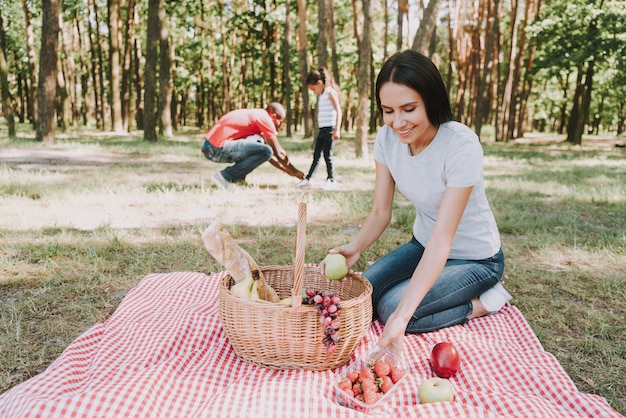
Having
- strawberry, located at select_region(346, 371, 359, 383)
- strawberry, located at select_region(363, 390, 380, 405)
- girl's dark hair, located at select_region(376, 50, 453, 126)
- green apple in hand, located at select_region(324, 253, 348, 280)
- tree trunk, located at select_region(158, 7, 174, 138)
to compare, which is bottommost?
strawberry, located at select_region(363, 390, 380, 405)

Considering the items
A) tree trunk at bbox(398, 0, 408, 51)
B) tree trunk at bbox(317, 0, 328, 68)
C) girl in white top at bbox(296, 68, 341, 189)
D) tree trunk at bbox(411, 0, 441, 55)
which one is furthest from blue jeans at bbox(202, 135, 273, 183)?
tree trunk at bbox(398, 0, 408, 51)

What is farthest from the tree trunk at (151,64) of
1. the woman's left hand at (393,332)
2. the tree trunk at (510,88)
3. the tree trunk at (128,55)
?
the woman's left hand at (393,332)

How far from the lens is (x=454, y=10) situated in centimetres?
2289

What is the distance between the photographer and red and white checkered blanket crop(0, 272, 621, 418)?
2.04 metres

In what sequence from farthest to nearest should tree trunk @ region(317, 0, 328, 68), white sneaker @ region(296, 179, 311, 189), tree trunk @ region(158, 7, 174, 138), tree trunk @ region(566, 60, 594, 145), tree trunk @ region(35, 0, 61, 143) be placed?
tree trunk @ region(566, 60, 594, 145)
tree trunk @ region(158, 7, 174, 138)
tree trunk @ region(317, 0, 328, 68)
tree trunk @ region(35, 0, 61, 143)
white sneaker @ region(296, 179, 311, 189)

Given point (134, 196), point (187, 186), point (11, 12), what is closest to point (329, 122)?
point (187, 186)

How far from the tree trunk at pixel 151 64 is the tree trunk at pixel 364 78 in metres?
6.70

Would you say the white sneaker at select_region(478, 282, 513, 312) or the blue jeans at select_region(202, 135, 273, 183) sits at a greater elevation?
the blue jeans at select_region(202, 135, 273, 183)

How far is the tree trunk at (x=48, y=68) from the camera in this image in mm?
12523

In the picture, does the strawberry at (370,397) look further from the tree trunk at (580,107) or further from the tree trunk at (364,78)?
the tree trunk at (580,107)

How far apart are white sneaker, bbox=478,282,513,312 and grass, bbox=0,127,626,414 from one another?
0.90ft

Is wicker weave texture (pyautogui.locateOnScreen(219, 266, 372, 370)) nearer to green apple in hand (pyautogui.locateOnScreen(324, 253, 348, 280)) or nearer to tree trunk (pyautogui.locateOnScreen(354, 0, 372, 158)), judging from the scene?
green apple in hand (pyautogui.locateOnScreen(324, 253, 348, 280))

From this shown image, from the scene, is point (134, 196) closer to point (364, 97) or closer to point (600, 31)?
point (364, 97)

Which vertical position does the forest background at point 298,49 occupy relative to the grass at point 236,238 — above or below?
above
